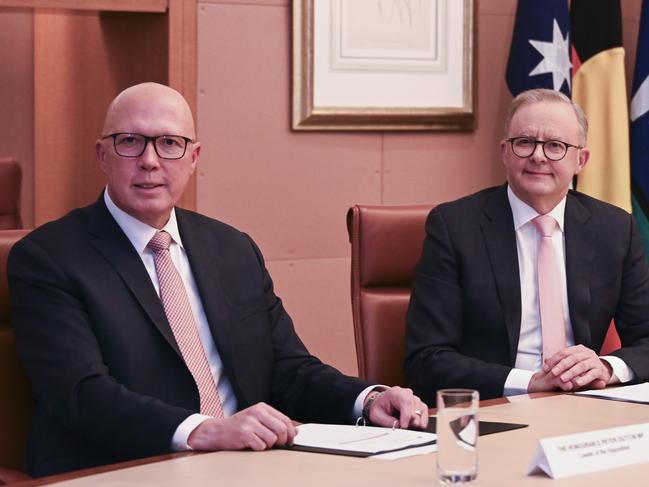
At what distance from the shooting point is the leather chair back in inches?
134

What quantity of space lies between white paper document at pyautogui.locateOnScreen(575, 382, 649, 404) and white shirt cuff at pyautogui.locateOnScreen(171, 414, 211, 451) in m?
1.00

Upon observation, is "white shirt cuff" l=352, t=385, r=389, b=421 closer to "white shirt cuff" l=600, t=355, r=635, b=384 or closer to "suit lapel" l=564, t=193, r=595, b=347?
"white shirt cuff" l=600, t=355, r=635, b=384

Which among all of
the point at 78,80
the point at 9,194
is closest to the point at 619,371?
the point at 9,194

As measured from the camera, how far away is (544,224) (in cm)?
336

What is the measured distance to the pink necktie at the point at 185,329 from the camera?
269cm

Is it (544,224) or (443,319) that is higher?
(544,224)

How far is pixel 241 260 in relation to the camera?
297cm

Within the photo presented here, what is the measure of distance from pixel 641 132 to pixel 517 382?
222 centimetres

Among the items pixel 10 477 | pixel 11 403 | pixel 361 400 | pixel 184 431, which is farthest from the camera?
pixel 11 403

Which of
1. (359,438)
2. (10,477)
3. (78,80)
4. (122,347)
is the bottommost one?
(10,477)

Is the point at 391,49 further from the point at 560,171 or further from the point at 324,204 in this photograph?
the point at 560,171

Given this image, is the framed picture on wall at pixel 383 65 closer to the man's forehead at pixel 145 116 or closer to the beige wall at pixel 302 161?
the beige wall at pixel 302 161

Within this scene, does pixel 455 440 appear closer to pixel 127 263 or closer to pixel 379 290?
pixel 127 263

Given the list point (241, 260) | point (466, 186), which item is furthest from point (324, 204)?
point (241, 260)
